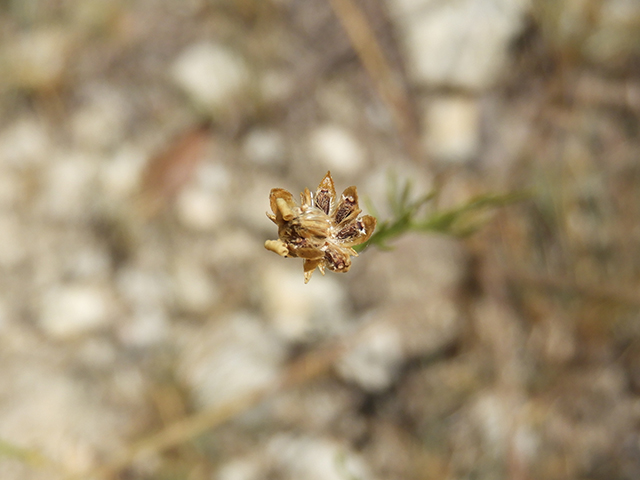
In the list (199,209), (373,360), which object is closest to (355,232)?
(373,360)

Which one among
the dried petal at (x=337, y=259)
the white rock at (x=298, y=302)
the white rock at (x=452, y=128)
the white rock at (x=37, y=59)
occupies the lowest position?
the dried petal at (x=337, y=259)

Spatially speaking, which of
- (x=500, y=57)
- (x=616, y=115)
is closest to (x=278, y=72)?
(x=500, y=57)

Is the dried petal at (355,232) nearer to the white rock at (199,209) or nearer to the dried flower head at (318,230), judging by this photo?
the dried flower head at (318,230)

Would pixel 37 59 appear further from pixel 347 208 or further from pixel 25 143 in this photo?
pixel 347 208

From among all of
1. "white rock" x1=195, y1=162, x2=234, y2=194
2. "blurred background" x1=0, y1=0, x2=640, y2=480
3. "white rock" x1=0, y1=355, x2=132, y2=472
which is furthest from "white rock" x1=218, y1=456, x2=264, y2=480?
"white rock" x1=195, y1=162, x2=234, y2=194

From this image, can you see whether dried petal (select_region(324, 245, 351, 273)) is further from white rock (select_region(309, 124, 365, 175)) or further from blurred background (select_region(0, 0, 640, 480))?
white rock (select_region(309, 124, 365, 175))

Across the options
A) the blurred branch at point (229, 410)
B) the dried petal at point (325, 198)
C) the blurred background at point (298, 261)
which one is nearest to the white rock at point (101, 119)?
the blurred background at point (298, 261)
